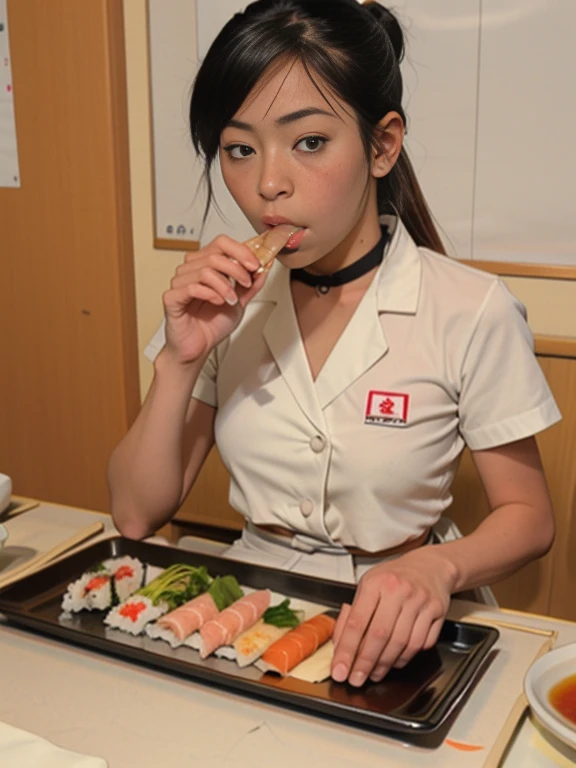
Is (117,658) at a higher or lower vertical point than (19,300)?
lower

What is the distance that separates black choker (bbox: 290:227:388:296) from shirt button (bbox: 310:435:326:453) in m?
0.24

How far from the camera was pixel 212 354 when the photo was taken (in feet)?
4.71

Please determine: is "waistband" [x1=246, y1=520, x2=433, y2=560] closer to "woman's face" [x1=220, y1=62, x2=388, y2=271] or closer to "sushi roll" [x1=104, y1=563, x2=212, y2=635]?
"sushi roll" [x1=104, y1=563, x2=212, y2=635]

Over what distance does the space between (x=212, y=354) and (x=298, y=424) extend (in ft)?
0.73

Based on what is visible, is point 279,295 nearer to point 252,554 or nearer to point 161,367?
point 161,367

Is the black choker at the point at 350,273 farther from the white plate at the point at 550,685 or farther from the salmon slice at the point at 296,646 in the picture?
the white plate at the point at 550,685

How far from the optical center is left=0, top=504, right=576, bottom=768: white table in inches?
31.0

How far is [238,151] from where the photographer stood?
3.89ft

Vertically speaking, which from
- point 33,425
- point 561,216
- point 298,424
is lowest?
point 33,425

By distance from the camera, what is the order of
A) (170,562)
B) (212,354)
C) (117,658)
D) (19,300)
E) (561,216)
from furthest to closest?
(19,300) < (561,216) < (212,354) < (170,562) < (117,658)

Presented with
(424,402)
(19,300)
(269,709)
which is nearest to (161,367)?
(424,402)

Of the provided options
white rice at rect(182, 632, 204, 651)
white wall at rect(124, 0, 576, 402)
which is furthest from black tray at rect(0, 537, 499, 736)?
white wall at rect(124, 0, 576, 402)

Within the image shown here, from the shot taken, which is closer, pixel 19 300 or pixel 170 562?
pixel 170 562

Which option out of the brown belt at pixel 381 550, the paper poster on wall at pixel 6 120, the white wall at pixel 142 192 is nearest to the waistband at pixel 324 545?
the brown belt at pixel 381 550
